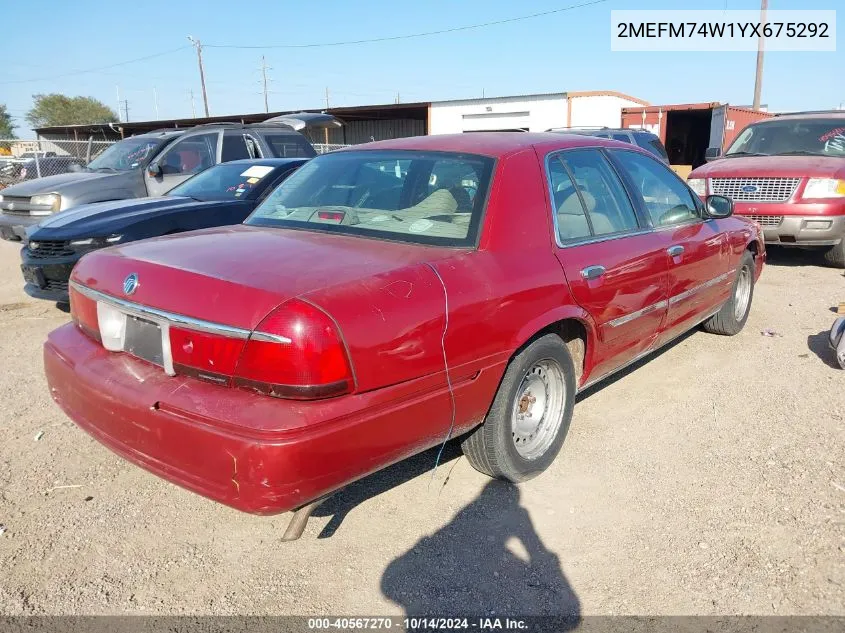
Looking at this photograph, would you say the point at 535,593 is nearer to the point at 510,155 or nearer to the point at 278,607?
the point at 278,607

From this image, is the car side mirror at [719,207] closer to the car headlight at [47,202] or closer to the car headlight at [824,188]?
the car headlight at [824,188]

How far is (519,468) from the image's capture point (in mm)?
3170

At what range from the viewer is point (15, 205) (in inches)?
326

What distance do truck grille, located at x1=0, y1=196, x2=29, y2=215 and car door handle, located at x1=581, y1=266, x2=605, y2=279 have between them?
7495 millimetres

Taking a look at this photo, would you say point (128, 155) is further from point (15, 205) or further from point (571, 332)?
point (571, 332)

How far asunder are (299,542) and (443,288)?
1261 millimetres

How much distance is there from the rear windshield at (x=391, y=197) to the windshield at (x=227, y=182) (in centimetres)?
289

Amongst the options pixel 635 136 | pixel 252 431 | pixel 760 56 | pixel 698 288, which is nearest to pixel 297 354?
pixel 252 431

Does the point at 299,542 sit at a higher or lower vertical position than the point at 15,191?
lower

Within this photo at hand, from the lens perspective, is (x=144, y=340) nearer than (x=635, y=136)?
Yes

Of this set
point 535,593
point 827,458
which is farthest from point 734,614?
point 827,458

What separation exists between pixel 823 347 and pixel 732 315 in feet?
2.37

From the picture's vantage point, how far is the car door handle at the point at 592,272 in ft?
10.6

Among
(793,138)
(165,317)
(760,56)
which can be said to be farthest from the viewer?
(760,56)
